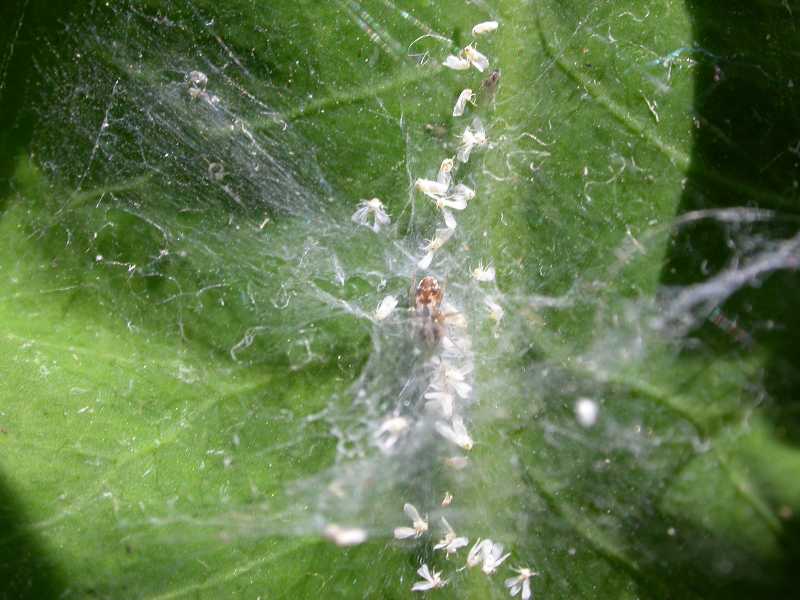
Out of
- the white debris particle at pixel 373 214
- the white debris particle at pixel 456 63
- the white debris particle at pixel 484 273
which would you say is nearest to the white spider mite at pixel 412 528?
the white debris particle at pixel 484 273

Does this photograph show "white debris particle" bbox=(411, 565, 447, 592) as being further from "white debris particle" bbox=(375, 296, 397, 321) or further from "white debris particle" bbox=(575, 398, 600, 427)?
"white debris particle" bbox=(375, 296, 397, 321)

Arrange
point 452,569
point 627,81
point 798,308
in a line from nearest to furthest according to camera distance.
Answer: point 798,308 < point 627,81 < point 452,569

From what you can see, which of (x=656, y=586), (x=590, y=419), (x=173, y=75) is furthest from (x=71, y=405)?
(x=656, y=586)

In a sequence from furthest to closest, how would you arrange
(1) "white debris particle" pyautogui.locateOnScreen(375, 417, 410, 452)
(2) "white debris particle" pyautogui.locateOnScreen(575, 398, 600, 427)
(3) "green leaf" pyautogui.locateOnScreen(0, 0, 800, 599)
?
(1) "white debris particle" pyautogui.locateOnScreen(375, 417, 410, 452), (2) "white debris particle" pyautogui.locateOnScreen(575, 398, 600, 427), (3) "green leaf" pyautogui.locateOnScreen(0, 0, 800, 599)

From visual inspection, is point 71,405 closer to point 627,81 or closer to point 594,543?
point 594,543

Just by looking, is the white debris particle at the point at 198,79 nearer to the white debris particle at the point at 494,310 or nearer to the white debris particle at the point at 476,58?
the white debris particle at the point at 476,58

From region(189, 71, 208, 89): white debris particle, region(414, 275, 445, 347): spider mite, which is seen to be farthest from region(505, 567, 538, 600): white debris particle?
region(189, 71, 208, 89): white debris particle
